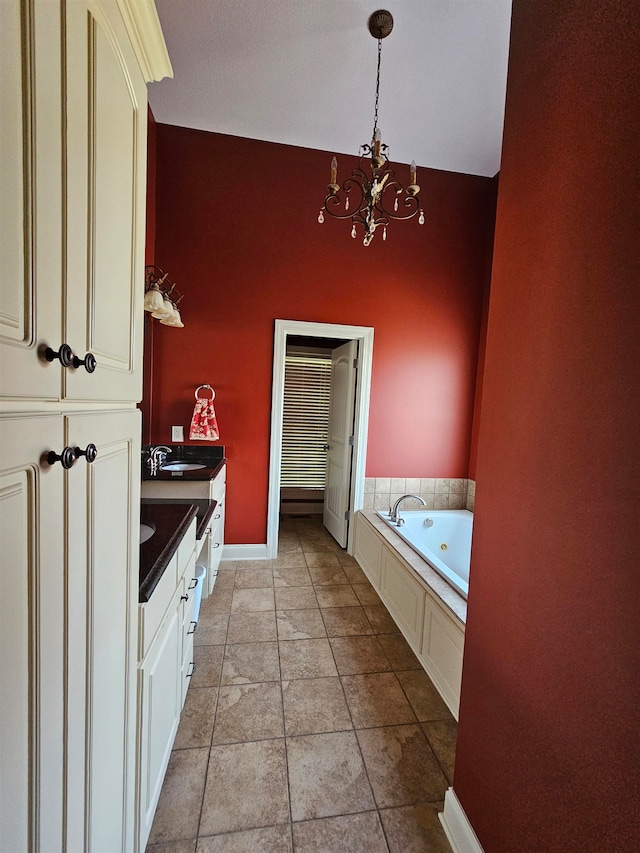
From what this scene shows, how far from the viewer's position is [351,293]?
3.39m

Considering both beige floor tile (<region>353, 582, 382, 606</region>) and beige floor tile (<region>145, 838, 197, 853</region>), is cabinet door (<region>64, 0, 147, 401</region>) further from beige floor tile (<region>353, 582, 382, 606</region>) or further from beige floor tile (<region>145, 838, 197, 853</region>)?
beige floor tile (<region>353, 582, 382, 606</region>)

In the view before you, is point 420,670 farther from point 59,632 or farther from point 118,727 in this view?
point 59,632

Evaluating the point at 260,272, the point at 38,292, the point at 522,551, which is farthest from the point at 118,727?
the point at 260,272

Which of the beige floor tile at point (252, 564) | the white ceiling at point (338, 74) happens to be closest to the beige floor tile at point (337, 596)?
the beige floor tile at point (252, 564)

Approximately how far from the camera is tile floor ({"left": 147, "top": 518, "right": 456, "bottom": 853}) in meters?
1.29

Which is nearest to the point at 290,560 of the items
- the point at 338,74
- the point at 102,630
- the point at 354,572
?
the point at 354,572

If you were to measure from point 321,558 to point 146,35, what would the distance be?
3515 millimetres

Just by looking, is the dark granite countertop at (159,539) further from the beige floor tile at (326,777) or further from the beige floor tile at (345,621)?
the beige floor tile at (345,621)

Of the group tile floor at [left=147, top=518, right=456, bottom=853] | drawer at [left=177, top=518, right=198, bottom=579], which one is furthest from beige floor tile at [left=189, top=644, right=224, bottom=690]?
drawer at [left=177, top=518, right=198, bottom=579]

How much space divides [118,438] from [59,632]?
1.24 ft

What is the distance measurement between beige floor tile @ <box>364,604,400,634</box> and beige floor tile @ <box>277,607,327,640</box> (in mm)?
358

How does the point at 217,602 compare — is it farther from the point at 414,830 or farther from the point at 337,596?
the point at 414,830

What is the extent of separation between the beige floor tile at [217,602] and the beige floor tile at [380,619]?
1.02m

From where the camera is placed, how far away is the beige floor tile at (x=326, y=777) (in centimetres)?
137
